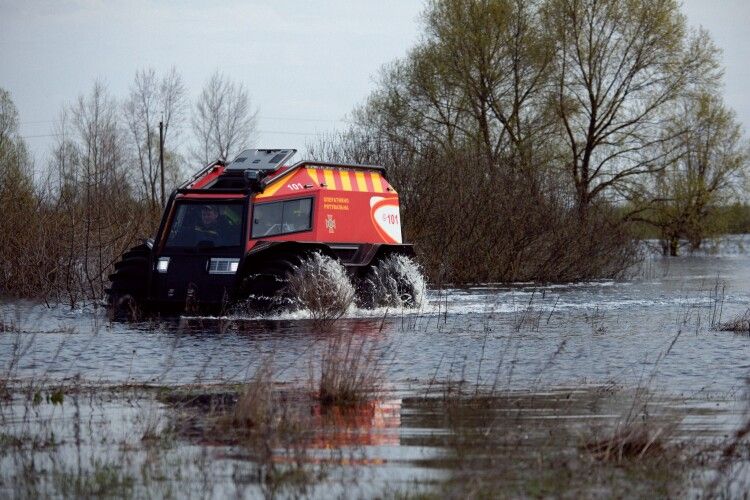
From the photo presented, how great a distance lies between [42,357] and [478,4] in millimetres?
28739

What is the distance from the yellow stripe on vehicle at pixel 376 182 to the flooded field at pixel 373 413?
4573 millimetres

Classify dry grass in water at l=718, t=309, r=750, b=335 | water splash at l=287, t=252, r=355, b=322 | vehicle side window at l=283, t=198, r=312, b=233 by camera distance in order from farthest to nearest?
1. vehicle side window at l=283, t=198, r=312, b=233
2. water splash at l=287, t=252, r=355, b=322
3. dry grass in water at l=718, t=309, r=750, b=335

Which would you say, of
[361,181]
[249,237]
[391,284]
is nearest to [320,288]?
[249,237]

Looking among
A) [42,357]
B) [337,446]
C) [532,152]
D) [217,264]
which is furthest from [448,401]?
[532,152]

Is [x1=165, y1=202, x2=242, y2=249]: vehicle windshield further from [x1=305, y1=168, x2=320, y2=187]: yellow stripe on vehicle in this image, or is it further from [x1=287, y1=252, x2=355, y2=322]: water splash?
[x1=305, y1=168, x2=320, y2=187]: yellow stripe on vehicle

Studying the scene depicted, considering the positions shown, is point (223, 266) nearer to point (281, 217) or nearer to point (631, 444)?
point (281, 217)

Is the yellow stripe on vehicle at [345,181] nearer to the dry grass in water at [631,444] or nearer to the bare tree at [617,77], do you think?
the dry grass in water at [631,444]

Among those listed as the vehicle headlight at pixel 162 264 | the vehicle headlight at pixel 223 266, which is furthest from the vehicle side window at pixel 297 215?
the vehicle headlight at pixel 162 264

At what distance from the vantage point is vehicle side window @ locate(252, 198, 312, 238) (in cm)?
1809

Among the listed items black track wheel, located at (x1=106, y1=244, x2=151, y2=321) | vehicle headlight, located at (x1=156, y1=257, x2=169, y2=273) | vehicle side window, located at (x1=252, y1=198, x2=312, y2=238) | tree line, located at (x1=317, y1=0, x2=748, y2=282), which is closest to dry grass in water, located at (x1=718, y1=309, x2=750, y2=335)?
vehicle side window, located at (x1=252, y1=198, x2=312, y2=238)

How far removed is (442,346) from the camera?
46.8 ft

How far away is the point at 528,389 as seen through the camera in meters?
10.3

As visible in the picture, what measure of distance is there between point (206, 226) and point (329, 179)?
2460 millimetres

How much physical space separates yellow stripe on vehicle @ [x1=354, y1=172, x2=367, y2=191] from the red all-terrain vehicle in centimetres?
5
